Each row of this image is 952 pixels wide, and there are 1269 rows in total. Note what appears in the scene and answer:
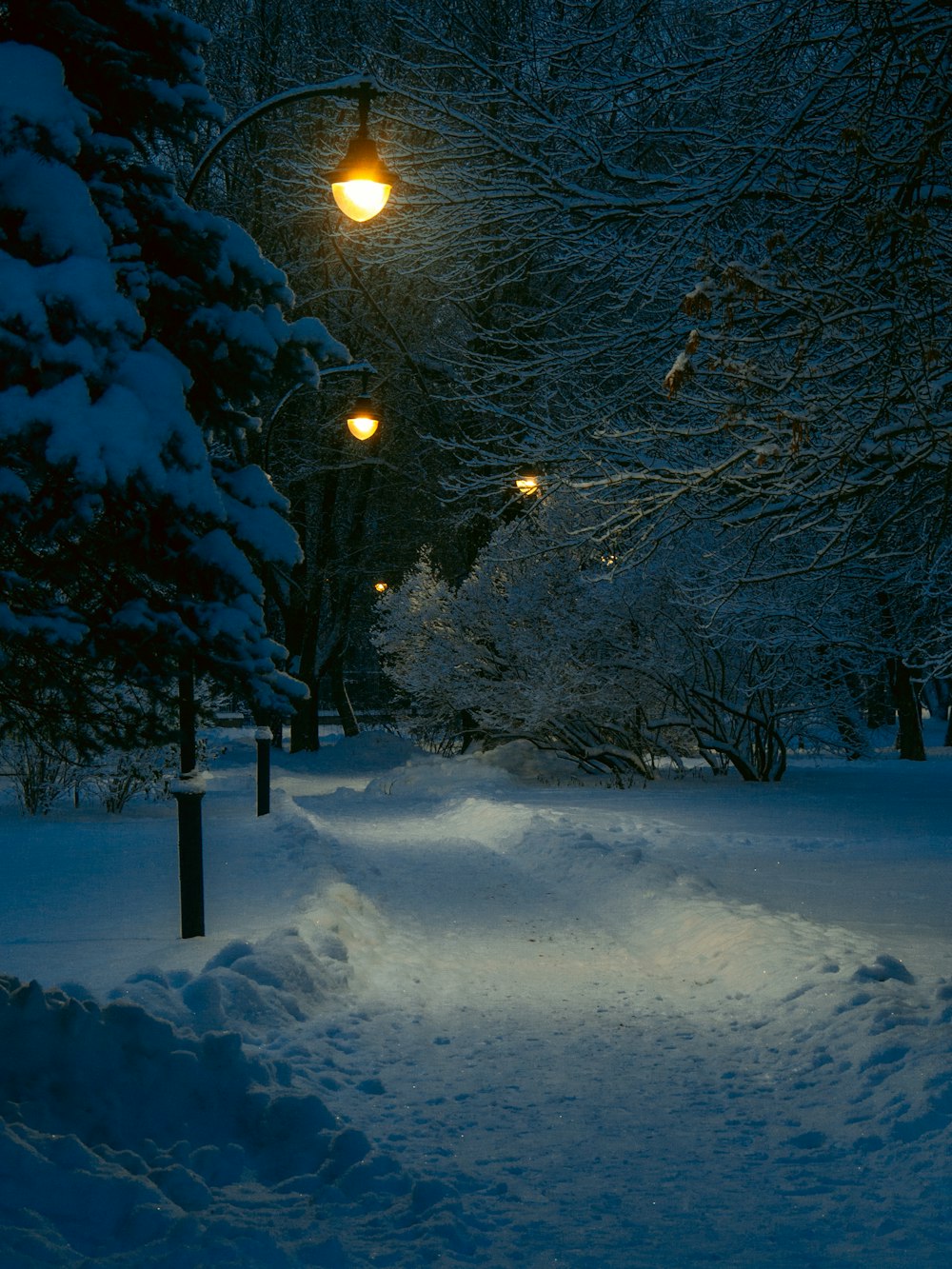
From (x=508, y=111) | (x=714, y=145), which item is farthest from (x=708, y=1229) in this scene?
(x=508, y=111)

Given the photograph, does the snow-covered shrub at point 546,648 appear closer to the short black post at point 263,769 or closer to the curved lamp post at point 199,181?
the short black post at point 263,769

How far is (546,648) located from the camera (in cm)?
2262

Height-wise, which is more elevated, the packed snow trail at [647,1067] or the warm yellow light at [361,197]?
the warm yellow light at [361,197]

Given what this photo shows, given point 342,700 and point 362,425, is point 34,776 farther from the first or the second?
point 342,700

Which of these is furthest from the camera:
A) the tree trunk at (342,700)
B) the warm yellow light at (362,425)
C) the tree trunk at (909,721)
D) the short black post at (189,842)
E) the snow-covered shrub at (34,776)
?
the tree trunk at (342,700)

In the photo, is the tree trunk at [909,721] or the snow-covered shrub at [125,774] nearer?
the snow-covered shrub at [125,774]

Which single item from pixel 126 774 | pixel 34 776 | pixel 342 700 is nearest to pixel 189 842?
pixel 34 776

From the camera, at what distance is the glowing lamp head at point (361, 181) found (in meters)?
8.80

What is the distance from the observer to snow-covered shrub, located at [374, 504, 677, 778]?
71.6 feet

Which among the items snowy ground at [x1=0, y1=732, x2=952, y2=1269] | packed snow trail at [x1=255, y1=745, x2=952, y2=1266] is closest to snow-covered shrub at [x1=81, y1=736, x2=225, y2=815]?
snowy ground at [x1=0, y1=732, x2=952, y2=1269]

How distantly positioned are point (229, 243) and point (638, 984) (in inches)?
199

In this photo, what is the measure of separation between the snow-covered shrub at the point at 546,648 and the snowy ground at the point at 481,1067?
1006cm

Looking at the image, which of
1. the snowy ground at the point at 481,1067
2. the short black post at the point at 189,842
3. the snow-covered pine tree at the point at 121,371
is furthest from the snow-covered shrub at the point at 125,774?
the snow-covered pine tree at the point at 121,371

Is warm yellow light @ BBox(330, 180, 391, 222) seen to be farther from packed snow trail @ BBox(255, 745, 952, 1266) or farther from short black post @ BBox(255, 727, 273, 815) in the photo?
short black post @ BBox(255, 727, 273, 815)
